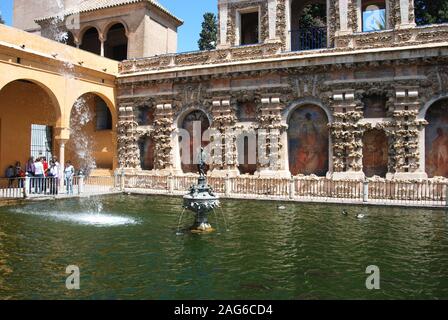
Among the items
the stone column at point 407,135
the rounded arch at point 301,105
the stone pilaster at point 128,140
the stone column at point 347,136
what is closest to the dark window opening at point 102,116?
the stone pilaster at point 128,140

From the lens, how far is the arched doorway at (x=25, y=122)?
790 inches

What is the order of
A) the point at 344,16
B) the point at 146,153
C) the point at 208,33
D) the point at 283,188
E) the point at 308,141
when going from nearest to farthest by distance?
the point at 283,188, the point at 344,16, the point at 308,141, the point at 146,153, the point at 208,33

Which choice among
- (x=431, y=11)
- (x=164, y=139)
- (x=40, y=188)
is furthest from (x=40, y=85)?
(x=431, y=11)

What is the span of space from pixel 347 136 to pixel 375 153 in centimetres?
142

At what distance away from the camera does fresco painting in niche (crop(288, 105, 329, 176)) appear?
18750 millimetres

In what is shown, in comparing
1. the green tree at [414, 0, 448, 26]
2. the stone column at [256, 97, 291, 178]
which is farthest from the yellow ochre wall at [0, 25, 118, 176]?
the green tree at [414, 0, 448, 26]

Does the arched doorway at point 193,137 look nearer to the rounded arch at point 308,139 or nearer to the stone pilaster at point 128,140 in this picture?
the stone pilaster at point 128,140

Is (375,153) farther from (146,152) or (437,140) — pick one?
(146,152)

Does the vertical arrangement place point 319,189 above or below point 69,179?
below

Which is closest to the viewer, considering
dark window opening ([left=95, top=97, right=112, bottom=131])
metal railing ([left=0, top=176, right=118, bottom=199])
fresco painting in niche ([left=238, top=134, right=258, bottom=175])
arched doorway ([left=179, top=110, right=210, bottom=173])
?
metal railing ([left=0, top=176, right=118, bottom=199])

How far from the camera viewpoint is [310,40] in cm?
2234

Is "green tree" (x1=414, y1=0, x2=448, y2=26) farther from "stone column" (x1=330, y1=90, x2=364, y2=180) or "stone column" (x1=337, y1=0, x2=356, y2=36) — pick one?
"stone column" (x1=330, y1=90, x2=364, y2=180)

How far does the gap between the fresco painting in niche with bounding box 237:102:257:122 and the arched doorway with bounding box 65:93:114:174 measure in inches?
315
